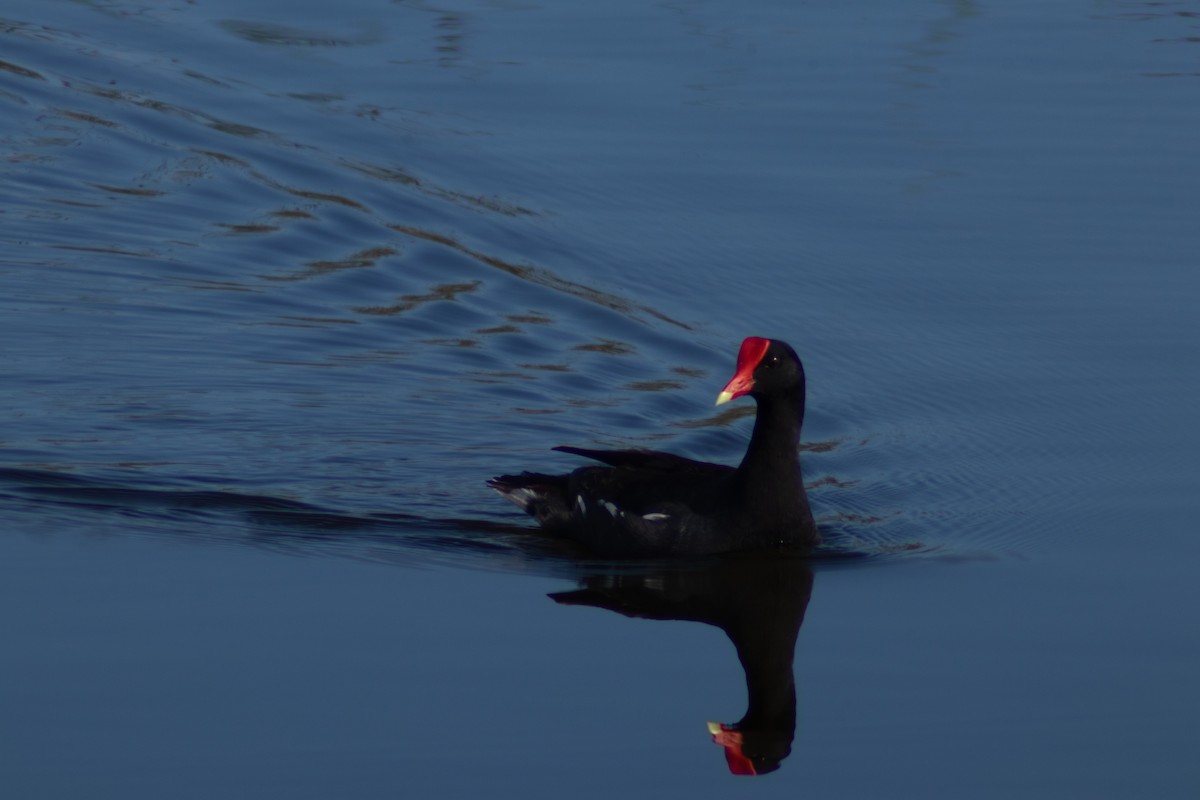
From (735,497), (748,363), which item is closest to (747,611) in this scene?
(735,497)

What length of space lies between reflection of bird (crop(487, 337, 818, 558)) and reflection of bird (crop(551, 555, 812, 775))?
0.12 meters

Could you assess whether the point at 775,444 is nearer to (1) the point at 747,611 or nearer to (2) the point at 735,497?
(2) the point at 735,497

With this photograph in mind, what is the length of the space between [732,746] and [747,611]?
1347 mm

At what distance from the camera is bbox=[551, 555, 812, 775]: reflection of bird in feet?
20.0

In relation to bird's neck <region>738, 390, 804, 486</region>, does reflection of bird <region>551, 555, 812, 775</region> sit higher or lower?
lower

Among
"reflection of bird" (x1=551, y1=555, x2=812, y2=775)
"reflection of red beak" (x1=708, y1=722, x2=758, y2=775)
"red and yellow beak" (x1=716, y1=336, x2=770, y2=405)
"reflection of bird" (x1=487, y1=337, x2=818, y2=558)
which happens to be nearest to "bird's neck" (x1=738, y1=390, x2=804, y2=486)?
"reflection of bird" (x1=487, y1=337, x2=818, y2=558)

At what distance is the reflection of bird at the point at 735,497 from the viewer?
7926 mm

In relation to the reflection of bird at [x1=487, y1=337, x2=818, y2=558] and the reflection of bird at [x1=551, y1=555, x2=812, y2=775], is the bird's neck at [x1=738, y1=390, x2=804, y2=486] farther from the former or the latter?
the reflection of bird at [x1=551, y1=555, x2=812, y2=775]

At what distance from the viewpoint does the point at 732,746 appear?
19.7 ft

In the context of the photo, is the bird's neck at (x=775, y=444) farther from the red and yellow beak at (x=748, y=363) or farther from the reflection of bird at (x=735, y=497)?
the red and yellow beak at (x=748, y=363)

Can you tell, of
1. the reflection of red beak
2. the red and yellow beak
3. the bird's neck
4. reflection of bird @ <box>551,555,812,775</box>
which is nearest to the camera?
the reflection of red beak

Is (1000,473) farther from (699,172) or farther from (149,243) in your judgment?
(149,243)

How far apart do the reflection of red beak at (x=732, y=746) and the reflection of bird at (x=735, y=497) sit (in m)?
1.83

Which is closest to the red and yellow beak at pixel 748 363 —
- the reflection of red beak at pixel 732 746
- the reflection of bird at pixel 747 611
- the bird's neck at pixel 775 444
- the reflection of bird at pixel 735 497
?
the reflection of bird at pixel 735 497
